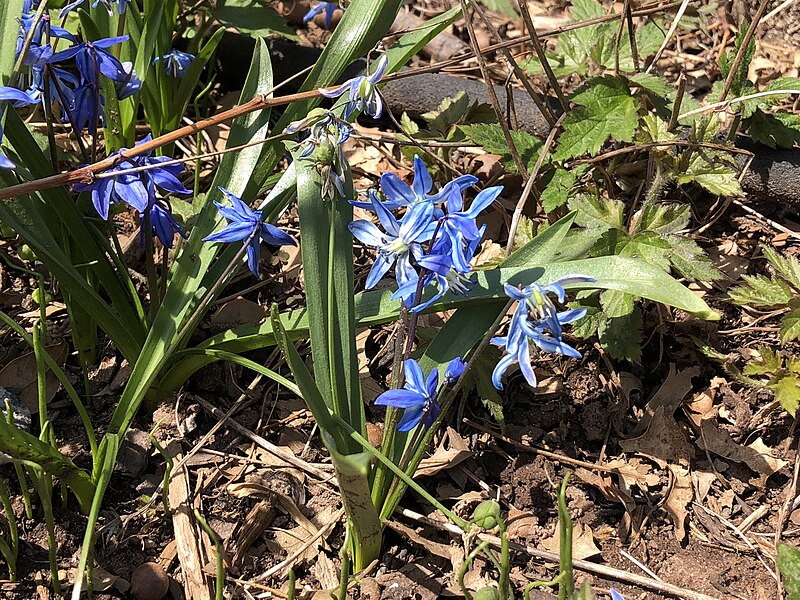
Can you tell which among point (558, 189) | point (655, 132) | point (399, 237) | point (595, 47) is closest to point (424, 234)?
point (399, 237)

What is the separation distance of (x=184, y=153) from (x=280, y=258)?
0.66 m

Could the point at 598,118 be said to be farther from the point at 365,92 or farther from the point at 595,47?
the point at 365,92

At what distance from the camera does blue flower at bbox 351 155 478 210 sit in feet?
5.15

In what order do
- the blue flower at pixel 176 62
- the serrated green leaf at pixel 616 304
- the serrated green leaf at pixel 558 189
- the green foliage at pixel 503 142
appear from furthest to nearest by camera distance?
the blue flower at pixel 176 62 → the green foliage at pixel 503 142 → the serrated green leaf at pixel 558 189 → the serrated green leaf at pixel 616 304

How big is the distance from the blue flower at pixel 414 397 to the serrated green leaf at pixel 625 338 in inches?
26.7

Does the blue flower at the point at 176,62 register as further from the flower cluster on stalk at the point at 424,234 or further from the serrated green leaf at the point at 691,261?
the serrated green leaf at the point at 691,261

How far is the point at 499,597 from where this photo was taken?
4.74 feet

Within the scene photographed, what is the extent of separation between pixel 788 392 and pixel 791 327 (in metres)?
0.17

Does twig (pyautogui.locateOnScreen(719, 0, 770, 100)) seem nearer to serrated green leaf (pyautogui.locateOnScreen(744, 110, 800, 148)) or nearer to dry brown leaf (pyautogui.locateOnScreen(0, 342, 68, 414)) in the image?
serrated green leaf (pyautogui.locateOnScreen(744, 110, 800, 148))

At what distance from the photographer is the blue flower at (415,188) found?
1568 mm

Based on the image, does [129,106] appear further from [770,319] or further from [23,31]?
[770,319]

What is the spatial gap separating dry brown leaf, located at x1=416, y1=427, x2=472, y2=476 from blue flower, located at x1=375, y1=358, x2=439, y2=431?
47 centimetres

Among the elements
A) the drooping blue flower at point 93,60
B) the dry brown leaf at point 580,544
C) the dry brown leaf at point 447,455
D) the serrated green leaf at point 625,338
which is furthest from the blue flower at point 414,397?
the drooping blue flower at point 93,60

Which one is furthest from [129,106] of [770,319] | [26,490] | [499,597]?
→ [770,319]
